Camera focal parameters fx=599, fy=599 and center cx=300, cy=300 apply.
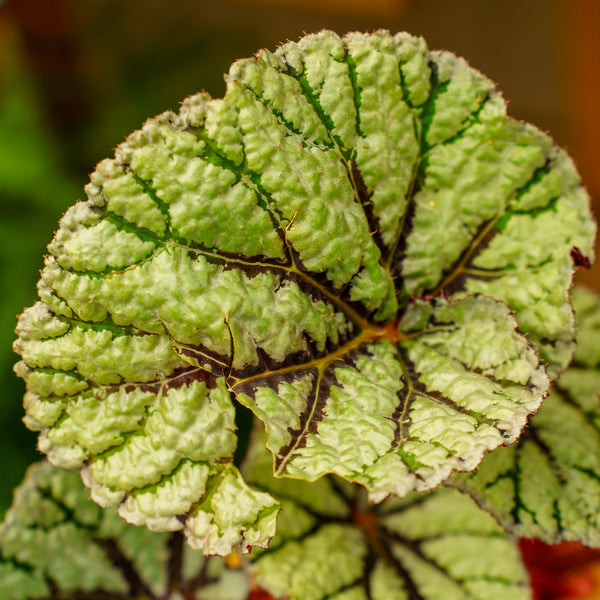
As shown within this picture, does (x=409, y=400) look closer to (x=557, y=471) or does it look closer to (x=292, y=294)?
(x=292, y=294)

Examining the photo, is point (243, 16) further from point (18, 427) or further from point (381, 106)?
point (381, 106)

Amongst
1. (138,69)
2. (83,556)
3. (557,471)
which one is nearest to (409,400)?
(557,471)

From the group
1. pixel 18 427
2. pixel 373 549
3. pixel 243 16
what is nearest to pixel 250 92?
pixel 373 549

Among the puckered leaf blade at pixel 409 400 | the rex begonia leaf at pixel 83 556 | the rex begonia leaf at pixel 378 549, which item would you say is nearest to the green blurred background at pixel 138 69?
the rex begonia leaf at pixel 83 556

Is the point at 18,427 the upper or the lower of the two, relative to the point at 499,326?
upper

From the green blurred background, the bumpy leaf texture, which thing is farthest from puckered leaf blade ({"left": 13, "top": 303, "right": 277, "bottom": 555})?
the green blurred background

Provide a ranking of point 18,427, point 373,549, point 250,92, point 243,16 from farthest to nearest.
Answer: point 243,16 < point 18,427 < point 373,549 < point 250,92

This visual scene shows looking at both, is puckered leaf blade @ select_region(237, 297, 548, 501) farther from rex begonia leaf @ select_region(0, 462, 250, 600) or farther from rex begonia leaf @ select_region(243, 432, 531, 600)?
rex begonia leaf @ select_region(0, 462, 250, 600)
